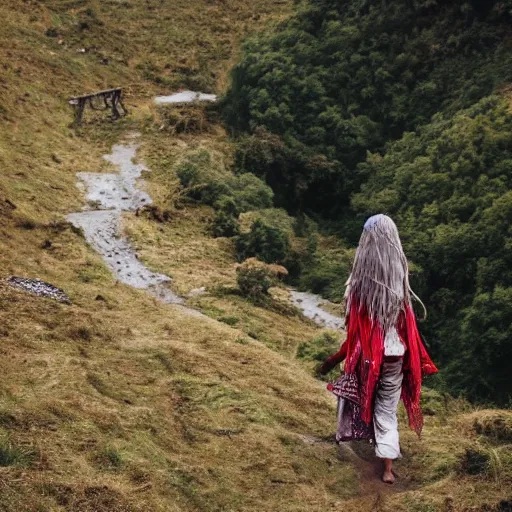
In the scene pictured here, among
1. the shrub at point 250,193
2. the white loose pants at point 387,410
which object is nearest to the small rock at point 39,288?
the white loose pants at point 387,410

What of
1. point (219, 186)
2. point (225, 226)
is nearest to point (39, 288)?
point (225, 226)

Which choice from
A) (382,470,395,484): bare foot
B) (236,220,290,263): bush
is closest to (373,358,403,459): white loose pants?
(382,470,395,484): bare foot

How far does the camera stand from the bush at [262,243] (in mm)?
16453

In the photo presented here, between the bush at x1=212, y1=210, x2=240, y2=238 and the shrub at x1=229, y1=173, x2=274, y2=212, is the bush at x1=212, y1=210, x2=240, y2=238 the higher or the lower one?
the lower one

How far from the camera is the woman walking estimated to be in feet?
17.4

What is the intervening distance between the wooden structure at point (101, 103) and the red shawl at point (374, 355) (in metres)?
19.2

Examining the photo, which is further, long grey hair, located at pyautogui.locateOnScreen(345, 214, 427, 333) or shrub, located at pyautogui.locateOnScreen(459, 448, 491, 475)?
shrub, located at pyautogui.locateOnScreen(459, 448, 491, 475)

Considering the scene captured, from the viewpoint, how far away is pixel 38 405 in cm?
568

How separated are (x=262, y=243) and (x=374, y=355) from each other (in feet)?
37.5

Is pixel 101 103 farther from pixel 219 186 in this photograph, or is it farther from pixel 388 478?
pixel 388 478

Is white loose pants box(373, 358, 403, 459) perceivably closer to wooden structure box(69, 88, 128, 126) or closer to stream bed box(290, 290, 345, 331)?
stream bed box(290, 290, 345, 331)

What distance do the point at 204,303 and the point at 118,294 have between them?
5.55 feet

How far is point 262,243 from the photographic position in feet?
54.7

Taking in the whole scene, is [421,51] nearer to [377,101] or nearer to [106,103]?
[377,101]
